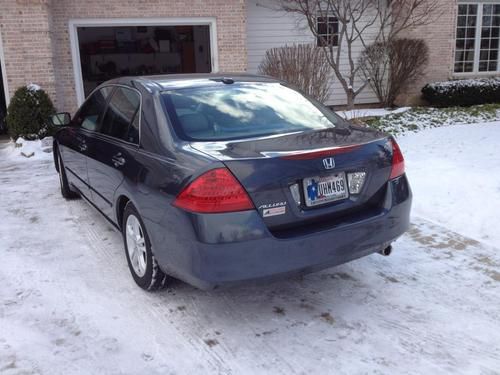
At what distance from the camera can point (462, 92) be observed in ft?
44.5

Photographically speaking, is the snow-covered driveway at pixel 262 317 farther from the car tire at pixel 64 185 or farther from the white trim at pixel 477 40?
Result: the white trim at pixel 477 40

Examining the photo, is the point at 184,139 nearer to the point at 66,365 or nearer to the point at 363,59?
the point at 66,365

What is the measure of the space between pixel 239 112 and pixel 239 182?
1.01m

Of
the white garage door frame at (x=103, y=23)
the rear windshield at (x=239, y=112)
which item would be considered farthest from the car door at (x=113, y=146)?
the white garage door frame at (x=103, y=23)

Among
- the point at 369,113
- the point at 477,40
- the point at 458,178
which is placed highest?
the point at 477,40

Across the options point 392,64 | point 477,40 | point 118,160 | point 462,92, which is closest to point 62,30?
point 118,160

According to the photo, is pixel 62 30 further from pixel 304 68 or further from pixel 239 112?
pixel 239 112

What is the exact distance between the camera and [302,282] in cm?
386

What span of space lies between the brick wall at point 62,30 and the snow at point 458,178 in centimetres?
487

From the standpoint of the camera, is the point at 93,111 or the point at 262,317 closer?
the point at 262,317

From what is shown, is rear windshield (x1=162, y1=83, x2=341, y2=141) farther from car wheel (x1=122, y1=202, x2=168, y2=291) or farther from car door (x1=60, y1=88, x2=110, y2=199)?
car door (x1=60, y1=88, x2=110, y2=199)

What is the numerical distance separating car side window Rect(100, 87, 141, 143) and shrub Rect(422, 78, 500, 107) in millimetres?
11277

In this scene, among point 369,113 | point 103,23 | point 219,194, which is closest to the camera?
point 219,194

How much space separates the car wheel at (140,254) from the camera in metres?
3.53
